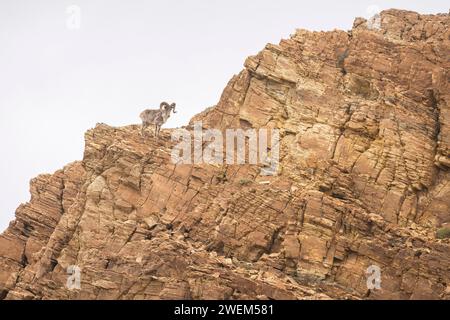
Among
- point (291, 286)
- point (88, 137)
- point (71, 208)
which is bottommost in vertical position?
point (291, 286)

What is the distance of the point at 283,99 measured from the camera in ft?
219

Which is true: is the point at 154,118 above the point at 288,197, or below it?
above

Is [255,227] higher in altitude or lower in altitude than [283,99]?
lower

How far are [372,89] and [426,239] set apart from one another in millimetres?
9543

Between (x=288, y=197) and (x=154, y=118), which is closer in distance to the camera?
(x=288, y=197)

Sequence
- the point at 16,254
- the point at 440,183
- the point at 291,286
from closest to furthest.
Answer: the point at 291,286 < the point at 440,183 < the point at 16,254

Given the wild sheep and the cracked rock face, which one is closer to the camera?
the cracked rock face

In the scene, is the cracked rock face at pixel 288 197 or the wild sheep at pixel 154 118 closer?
the cracked rock face at pixel 288 197

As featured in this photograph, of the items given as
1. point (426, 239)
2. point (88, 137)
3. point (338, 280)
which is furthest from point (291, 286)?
point (88, 137)

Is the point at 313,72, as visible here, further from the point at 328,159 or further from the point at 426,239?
the point at 426,239

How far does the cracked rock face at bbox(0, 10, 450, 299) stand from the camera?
6028 cm

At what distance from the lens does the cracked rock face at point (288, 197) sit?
198ft

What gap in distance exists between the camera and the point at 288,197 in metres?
62.5

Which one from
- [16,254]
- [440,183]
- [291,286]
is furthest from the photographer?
[16,254]
